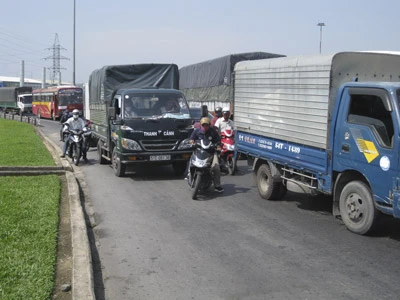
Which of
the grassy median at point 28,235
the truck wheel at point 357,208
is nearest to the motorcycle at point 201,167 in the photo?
the grassy median at point 28,235

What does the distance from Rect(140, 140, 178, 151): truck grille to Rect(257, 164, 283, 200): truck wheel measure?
2.95 m

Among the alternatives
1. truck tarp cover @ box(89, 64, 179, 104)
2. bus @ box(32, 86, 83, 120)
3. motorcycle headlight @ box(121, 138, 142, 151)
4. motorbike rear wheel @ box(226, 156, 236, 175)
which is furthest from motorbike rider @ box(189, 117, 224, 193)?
bus @ box(32, 86, 83, 120)

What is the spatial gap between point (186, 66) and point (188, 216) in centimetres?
1989

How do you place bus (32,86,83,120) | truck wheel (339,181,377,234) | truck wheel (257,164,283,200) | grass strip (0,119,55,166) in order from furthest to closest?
bus (32,86,83,120) < grass strip (0,119,55,166) < truck wheel (257,164,283,200) < truck wheel (339,181,377,234)

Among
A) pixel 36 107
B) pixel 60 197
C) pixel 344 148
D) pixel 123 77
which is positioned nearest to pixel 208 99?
pixel 123 77

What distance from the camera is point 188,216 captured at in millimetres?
7965

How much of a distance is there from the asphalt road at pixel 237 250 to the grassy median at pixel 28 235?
1.99 feet

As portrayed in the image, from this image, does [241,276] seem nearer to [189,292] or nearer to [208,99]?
[189,292]

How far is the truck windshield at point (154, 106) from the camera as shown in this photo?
1200 centimetres

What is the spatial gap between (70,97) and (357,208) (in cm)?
3658

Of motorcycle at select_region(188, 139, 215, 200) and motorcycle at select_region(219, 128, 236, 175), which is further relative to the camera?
motorcycle at select_region(219, 128, 236, 175)

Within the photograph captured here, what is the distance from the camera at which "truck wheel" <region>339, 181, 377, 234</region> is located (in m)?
6.43

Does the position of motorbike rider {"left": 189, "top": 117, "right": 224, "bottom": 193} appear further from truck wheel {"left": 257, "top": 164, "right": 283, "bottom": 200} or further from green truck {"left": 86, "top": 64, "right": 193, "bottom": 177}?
green truck {"left": 86, "top": 64, "right": 193, "bottom": 177}

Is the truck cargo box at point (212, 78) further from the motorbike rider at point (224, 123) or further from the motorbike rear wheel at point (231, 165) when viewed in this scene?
the motorbike rear wheel at point (231, 165)
